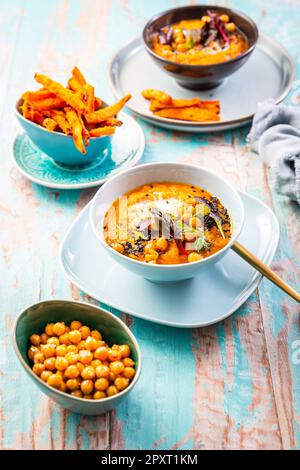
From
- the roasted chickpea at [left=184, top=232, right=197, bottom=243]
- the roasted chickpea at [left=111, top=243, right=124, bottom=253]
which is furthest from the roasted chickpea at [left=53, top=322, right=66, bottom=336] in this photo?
the roasted chickpea at [left=184, top=232, right=197, bottom=243]

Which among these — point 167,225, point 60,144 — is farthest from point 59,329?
point 60,144

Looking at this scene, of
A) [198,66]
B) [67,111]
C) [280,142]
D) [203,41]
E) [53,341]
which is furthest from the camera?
[203,41]

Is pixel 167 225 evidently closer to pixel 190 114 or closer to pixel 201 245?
pixel 201 245

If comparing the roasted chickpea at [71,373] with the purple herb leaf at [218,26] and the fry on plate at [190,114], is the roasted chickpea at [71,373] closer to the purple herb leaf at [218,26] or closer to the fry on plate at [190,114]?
the fry on plate at [190,114]

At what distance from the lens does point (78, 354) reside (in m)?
1.74

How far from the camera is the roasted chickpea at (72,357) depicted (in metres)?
1.70

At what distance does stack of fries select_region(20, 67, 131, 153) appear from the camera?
7.88 feet

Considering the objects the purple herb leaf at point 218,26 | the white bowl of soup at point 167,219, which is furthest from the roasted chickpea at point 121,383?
the purple herb leaf at point 218,26

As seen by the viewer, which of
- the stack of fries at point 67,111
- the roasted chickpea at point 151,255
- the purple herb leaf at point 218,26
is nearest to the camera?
the roasted chickpea at point 151,255

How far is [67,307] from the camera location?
1849mm

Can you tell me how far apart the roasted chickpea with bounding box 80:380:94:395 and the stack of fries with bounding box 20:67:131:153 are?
3.48 feet

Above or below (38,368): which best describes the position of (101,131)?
above

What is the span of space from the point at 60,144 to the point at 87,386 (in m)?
1.14

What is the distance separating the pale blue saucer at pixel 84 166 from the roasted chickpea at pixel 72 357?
932 mm
